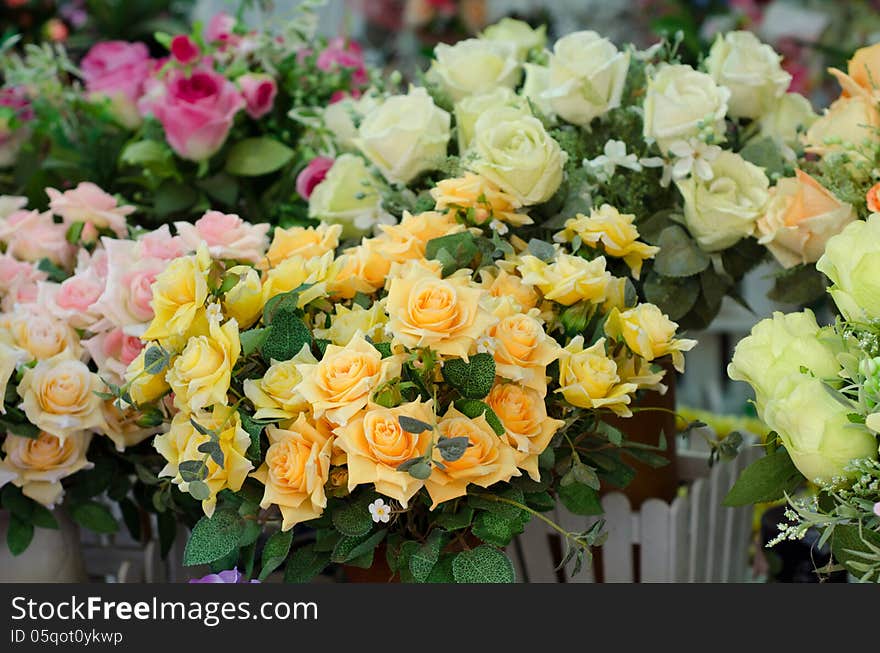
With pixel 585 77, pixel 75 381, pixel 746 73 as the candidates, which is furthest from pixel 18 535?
pixel 746 73

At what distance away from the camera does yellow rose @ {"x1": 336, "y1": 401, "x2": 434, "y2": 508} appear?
0.57 meters

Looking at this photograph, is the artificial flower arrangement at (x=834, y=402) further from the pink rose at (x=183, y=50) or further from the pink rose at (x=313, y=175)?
the pink rose at (x=183, y=50)

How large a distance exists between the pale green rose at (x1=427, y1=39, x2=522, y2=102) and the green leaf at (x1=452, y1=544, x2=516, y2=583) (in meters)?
0.44

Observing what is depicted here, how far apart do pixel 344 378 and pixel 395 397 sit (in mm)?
37

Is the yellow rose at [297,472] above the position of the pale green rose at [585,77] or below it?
below

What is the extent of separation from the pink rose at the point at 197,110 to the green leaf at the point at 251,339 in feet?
1.34

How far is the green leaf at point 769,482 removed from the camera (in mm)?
626

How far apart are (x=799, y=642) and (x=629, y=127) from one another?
0.46m

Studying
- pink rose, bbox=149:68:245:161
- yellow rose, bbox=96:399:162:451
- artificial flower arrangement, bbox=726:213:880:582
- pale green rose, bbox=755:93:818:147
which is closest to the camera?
artificial flower arrangement, bbox=726:213:880:582

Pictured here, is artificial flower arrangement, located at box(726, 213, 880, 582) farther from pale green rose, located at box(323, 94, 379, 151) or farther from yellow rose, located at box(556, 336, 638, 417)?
pale green rose, located at box(323, 94, 379, 151)

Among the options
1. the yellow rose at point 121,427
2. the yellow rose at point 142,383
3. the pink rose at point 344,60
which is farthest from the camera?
the pink rose at point 344,60

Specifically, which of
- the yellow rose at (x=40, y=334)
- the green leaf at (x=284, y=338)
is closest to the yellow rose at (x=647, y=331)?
the green leaf at (x=284, y=338)

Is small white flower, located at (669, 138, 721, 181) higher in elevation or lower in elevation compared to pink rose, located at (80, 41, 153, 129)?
higher


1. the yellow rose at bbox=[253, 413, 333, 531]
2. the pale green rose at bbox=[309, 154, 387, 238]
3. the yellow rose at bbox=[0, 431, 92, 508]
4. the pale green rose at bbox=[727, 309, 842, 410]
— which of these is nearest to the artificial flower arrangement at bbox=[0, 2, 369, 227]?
the pale green rose at bbox=[309, 154, 387, 238]
